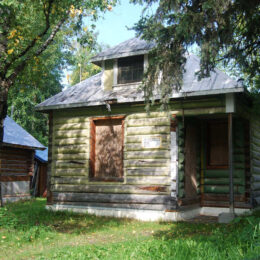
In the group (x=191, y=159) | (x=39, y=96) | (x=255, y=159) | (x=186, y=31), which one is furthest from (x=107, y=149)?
(x=39, y=96)

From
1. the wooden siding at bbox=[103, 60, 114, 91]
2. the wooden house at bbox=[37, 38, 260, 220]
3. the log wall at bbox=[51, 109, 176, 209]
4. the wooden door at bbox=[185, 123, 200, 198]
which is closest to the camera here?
the wooden house at bbox=[37, 38, 260, 220]

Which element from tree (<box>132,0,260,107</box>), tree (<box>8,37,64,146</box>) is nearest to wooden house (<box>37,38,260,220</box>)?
tree (<box>132,0,260,107</box>)

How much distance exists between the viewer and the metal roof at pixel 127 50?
1231 cm

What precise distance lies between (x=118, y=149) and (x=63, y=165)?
228 centimetres

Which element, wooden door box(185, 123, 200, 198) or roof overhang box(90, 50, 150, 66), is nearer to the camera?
wooden door box(185, 123, 200, 198)

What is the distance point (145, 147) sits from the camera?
11648 mm

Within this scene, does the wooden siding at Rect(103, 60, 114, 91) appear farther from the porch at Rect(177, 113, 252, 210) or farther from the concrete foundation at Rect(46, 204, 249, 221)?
the concrete foundation at Rect(46, 204, 249, 221)

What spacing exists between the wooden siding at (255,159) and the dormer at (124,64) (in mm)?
4396

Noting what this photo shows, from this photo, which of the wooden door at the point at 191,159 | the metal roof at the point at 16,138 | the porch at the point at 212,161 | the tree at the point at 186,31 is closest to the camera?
the tree at the point at 186,31

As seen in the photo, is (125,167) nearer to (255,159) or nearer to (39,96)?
(255,159)

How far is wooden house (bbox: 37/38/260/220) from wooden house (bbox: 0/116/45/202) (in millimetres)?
6059

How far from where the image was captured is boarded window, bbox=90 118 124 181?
483 inches

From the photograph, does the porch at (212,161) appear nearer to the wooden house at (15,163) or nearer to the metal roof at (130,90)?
the metal roof at (130,90)

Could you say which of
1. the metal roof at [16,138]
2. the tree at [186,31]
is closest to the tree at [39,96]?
the metal roof at [16,138]
